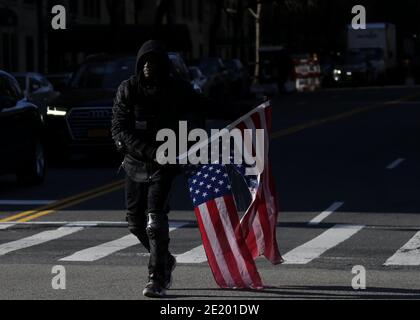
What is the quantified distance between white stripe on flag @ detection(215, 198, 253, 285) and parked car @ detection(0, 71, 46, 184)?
9269 mm

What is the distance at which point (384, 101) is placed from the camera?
5075 centimetres

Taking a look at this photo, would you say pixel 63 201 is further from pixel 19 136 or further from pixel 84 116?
pixel 84 116

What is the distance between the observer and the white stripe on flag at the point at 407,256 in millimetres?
12394

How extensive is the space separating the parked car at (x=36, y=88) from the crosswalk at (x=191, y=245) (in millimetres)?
19445

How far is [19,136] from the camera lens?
2025 cm

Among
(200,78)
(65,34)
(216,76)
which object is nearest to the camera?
(200,78)

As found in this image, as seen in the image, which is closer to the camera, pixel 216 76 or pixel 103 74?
pixel 103 74

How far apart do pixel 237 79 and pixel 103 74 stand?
99.2ft

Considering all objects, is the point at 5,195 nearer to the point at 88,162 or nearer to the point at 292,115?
the point at 88,162

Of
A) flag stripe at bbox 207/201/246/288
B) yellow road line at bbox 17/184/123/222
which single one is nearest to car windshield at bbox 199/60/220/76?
yellow road line at bbox 17/184/123/222

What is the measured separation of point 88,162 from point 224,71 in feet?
86.4

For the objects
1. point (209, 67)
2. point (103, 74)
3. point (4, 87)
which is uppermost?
point (4, 87)

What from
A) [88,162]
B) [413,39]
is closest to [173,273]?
[88,162]

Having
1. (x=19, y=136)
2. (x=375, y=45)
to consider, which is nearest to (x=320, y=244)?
(x=19, y=136)
